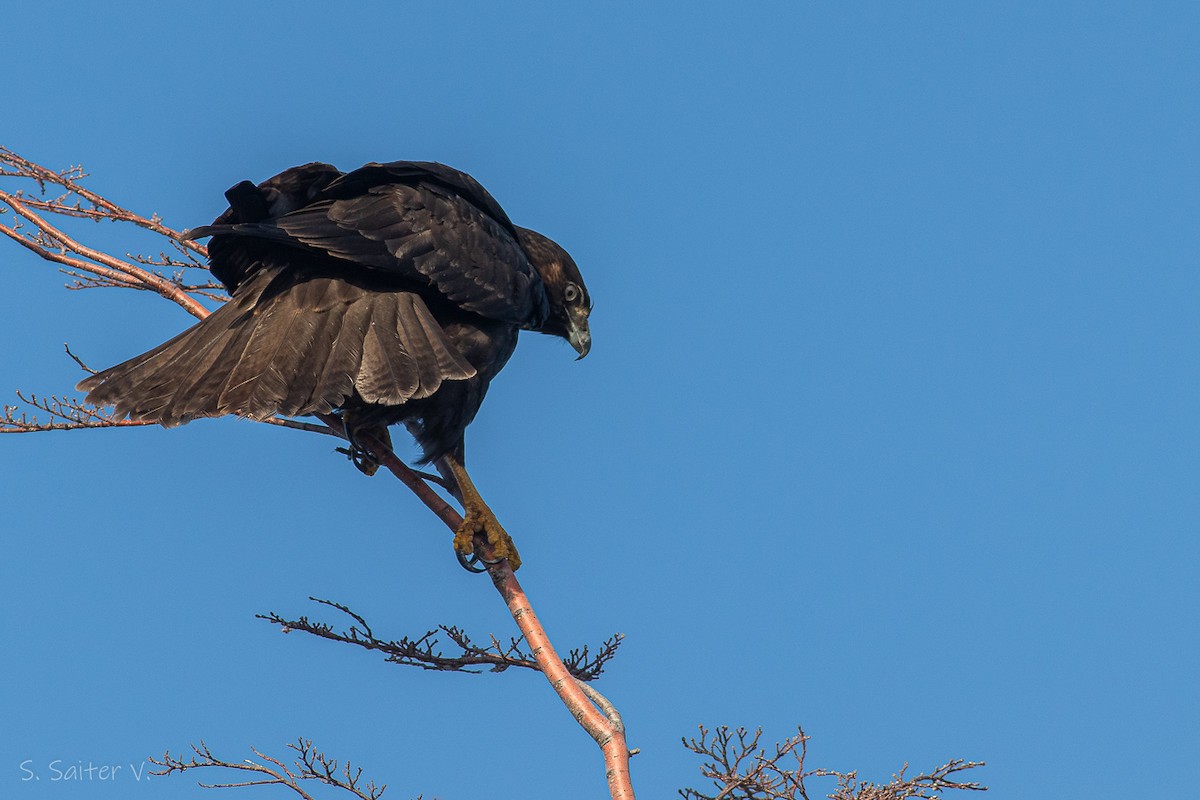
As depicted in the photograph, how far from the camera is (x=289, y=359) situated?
4879 mm

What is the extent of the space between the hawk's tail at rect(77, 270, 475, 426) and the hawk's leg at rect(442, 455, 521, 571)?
26.3 inches

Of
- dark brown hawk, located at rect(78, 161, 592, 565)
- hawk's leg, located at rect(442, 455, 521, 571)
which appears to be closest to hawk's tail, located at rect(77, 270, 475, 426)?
dark brown hawk, located at rect(78, 161, 592, 565)

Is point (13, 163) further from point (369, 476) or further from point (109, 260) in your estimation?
point (369, 476)

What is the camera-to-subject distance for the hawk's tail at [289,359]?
4762 mm

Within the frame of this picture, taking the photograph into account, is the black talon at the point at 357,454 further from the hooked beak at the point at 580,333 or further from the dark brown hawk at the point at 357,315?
the hooked beak at the point at 580,333

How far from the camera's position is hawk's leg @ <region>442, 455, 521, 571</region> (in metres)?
5.24

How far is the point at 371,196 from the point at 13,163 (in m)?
1.60

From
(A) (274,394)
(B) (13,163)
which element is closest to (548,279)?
(A) (274,394)

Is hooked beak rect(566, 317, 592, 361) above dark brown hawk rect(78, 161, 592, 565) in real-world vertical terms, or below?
above

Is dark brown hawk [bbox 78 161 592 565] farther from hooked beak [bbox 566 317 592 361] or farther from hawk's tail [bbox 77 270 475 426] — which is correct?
hooked beak [bbox 566 317 592 361]

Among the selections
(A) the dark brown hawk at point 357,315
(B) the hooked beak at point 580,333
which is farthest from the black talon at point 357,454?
(B) the hooked beak at point 580,333

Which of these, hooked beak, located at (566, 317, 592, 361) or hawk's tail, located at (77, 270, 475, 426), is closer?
hawk's tail, located at (77, 270, 475, 426)

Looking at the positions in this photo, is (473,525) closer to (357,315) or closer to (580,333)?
(357,315)

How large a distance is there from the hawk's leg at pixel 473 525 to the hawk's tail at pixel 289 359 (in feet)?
2.19
